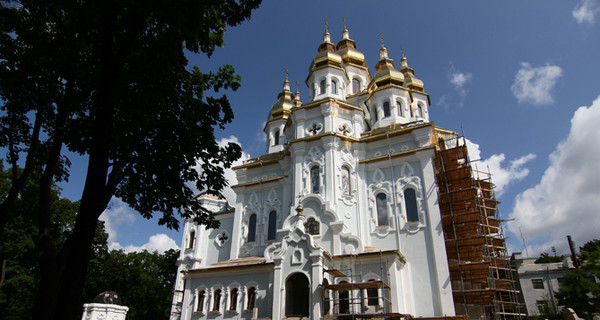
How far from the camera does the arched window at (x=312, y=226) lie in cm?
2009

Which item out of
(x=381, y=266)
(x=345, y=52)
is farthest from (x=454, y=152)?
(x=345, y=52)

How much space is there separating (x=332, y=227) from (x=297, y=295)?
11.9 feet

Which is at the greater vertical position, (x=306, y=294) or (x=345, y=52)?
(x=345, y=52)

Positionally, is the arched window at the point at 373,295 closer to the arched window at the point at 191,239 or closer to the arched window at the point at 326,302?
the arched window at the point at 326,302

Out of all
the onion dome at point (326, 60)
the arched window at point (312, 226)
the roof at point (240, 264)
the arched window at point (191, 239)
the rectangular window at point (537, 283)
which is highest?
the onion dome at point (326, 60)

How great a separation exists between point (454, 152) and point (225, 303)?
568 inches

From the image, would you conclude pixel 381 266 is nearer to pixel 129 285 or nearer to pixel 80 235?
pixel 80 235

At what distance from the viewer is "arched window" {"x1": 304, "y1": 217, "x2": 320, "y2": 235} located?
2009 centimetres

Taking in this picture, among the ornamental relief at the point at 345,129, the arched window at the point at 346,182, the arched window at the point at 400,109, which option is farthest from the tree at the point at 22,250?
the arched window at the point at 400,109

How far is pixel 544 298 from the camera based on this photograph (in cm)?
3416

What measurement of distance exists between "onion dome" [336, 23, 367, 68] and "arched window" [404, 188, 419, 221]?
14333 millimetres

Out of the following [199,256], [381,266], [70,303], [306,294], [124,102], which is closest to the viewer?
[70,303]

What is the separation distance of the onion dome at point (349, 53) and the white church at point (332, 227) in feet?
15.1

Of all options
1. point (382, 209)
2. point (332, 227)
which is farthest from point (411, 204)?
point (332, 227)
